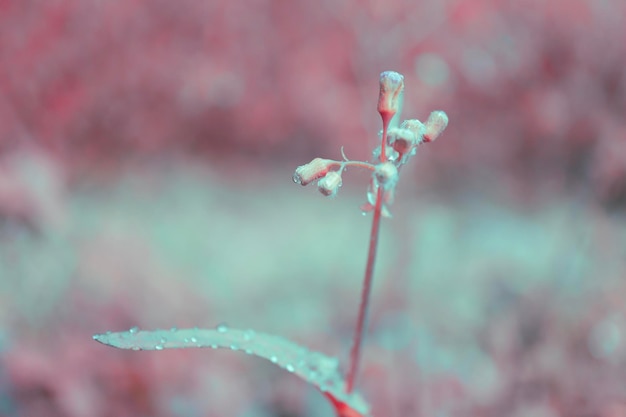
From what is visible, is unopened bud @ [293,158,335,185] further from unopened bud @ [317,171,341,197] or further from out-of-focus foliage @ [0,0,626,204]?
out-of-focus foliage @ [0,0,626,204]

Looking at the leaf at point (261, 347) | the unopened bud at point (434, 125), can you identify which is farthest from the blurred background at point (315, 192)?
the unopened bud at point (434, 125)

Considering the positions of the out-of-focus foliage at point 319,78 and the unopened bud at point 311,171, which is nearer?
the unopened bud at point 311,171

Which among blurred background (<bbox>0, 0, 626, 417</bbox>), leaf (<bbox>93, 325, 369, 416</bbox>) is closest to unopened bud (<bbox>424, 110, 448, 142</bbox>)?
leaf (<bbox>93, 325, 369, 416</bbox>)

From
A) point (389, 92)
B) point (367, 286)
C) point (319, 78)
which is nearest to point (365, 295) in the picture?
point (367, 286)

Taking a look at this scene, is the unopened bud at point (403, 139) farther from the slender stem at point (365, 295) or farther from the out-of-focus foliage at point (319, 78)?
the out-of-focus foliage at point (319, 78)

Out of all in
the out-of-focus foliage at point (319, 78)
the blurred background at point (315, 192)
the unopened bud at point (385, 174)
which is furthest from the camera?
the out-of-focus foliage at point (319, 78)

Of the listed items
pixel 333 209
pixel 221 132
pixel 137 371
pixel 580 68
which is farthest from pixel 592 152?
pixel 137 371

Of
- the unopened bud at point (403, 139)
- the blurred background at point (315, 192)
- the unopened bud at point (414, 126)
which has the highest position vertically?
the blurred background at point (315, 192)
